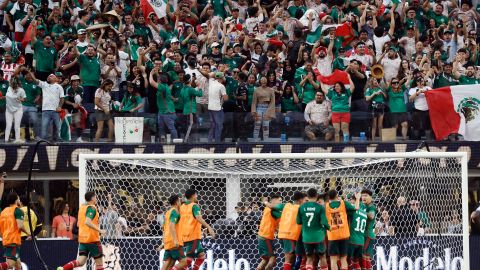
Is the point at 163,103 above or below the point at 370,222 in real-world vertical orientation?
above

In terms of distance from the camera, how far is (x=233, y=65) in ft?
90.9

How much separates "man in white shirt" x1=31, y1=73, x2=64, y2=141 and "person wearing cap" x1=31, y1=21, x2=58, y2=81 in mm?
1103

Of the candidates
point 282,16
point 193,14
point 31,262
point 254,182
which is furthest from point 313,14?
point 31,262

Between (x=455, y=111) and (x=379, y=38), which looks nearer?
(x=455, y=111)

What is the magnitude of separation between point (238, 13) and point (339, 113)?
156 inches

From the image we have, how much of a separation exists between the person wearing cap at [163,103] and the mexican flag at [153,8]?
2781mm

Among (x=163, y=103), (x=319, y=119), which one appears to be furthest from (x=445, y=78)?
(x=163, y=103)

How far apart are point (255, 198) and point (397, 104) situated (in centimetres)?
374

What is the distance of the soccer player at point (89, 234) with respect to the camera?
2211 centimetres

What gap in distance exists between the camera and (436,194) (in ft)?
80.6

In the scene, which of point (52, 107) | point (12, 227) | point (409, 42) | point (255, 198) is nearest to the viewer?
point (12, 227)

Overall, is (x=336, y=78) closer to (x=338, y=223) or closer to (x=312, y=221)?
(x=338, y=223)

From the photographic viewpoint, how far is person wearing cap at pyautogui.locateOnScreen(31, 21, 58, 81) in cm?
2755

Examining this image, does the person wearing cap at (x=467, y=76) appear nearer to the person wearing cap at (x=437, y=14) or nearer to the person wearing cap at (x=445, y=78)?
the person wearing cap at (x=445, y=78)
